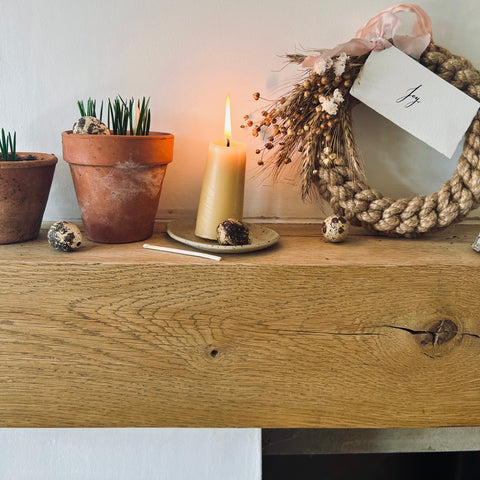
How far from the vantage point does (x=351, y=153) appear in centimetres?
70

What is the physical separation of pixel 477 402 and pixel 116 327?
0.49 m

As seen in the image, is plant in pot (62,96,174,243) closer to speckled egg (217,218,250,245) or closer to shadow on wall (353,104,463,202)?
speckled egg (217,218,250,245)

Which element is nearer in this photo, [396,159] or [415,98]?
[415,98]

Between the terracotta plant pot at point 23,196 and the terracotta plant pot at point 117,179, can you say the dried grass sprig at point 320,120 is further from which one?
the terracotta plant pot at point 23,196

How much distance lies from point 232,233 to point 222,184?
0.27 feet

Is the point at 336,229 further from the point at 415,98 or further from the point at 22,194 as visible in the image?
the point at 22,194

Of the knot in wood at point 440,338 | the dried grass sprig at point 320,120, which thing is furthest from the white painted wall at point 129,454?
the dried grass sprig at point 320,120

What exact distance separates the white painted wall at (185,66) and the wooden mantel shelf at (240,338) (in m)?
0.18

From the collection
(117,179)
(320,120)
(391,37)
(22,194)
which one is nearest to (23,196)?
(22,194)

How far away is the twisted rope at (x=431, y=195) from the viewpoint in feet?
Result: 2.21

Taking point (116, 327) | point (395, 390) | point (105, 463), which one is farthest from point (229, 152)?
point (105, 463)

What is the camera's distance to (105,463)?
816 mm

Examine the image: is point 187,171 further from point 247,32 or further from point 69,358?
point 69,358

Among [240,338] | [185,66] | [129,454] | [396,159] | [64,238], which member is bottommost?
A: [129,454]
